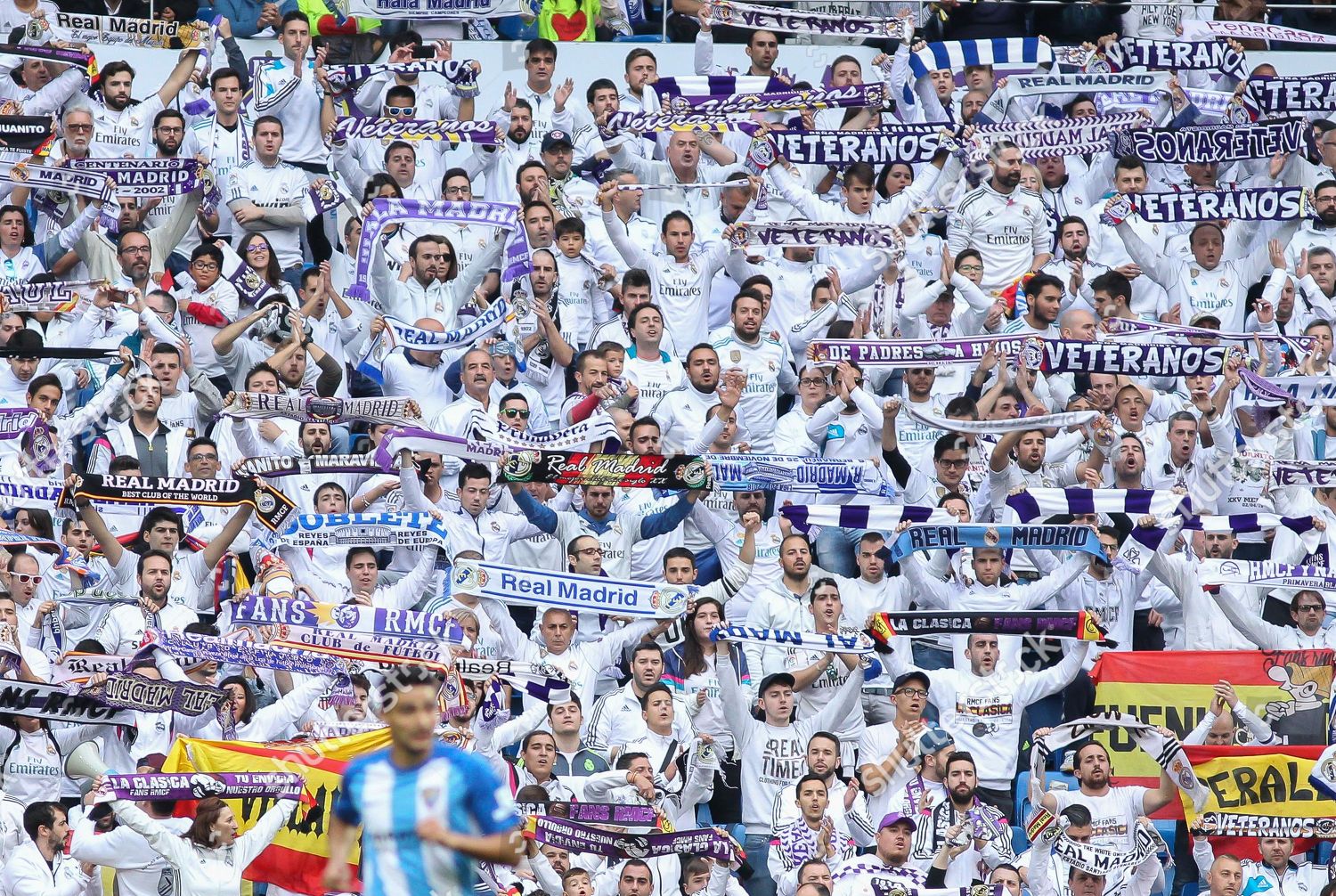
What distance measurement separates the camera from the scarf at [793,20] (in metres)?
20.6

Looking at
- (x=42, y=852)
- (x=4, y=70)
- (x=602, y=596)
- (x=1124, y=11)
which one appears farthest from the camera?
(x=1124, y=11)

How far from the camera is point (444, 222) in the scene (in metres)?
18.4

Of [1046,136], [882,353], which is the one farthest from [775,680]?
[1046,136]

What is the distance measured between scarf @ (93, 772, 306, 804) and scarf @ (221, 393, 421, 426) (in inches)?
136

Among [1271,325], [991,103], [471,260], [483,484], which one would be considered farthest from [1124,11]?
[483,484]

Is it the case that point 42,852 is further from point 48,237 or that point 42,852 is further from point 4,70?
point 4,70

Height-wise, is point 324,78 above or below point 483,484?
above

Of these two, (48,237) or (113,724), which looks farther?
(48,237)

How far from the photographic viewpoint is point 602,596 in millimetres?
15617

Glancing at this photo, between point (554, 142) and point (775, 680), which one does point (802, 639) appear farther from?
point (554, 142)

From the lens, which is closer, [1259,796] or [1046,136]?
[1259,796]

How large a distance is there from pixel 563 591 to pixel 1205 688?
13.8ft

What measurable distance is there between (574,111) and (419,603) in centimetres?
563

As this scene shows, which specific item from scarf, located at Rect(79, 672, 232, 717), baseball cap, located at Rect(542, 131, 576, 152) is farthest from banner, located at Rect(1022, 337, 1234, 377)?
scarf, located at Rect(79, 672, 232, 717)
